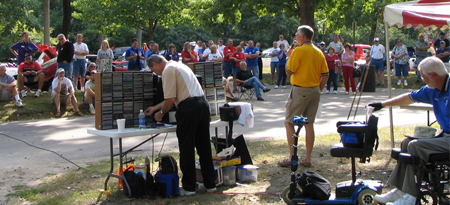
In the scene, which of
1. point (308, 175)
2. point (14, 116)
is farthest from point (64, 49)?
point (308, 175)

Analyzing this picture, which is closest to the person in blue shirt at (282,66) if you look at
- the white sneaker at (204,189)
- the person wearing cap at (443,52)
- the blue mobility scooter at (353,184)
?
the person wearing cap at (443,52)

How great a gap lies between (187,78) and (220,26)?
18.0 meters

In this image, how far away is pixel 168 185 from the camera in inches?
220

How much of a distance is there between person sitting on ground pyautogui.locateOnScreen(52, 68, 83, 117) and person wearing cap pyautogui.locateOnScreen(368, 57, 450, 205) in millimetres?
9514

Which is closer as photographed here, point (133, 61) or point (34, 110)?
point (34, 110)

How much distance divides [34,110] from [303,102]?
864 centimetres

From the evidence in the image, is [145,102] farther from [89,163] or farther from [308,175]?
[308,175]

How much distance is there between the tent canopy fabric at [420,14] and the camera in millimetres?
6086

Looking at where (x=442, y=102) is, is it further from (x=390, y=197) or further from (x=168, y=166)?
(x=168, y=166)

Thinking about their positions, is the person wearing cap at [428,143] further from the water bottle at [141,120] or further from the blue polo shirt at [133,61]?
the blue polo shirt at [133,61]

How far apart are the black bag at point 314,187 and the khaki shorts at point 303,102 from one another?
151 cm

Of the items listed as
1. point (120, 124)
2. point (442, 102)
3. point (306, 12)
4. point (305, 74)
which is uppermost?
point (306, 12)

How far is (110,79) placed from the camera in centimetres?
596

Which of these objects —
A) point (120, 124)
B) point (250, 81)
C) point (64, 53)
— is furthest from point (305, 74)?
point (64, 53)
